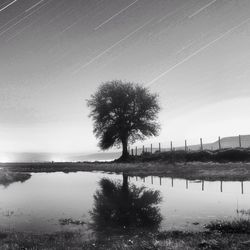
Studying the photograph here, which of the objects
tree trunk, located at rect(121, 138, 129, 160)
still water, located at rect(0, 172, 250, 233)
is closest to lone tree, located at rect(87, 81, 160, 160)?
tree trunk, located at rect(121, 138, 129, 160)

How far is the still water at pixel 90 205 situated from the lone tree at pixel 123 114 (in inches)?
1685

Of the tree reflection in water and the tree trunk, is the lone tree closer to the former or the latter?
the tree trunk

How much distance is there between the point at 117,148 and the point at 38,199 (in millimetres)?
52893

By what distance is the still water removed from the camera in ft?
55.2

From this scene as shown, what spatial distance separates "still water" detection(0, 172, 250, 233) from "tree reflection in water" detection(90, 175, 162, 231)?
1.64 ft

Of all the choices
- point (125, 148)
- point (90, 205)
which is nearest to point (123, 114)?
point (125, 148)

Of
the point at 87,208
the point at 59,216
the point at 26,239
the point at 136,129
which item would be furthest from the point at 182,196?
the point at 136,129

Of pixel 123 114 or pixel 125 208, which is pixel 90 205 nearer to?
pixel 125 208

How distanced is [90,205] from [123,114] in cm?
5319

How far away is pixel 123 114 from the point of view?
75375 mm

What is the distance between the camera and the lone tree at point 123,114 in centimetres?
7525

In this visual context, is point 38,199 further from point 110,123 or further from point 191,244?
point 110,123

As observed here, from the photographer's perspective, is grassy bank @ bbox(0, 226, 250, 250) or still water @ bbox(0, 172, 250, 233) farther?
still water @ bbox(0, 172, 250, 233)

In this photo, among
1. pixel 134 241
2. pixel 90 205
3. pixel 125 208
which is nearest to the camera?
pixel 134 241
